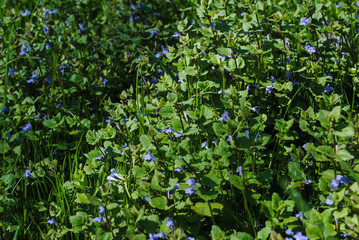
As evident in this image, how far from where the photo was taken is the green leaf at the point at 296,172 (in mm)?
2029

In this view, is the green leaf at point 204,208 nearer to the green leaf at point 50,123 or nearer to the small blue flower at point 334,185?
the small blue flower at point 334,185

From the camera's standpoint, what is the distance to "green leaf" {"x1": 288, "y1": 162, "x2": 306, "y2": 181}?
6.66 ft

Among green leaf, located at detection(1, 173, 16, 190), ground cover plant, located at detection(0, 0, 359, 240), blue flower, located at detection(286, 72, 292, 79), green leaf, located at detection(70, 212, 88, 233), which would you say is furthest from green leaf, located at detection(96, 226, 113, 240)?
blue flower, located at detection(286, 72, 292, 79)

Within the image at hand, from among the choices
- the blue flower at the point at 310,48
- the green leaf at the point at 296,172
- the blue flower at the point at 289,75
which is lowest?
the green leaf at the point at 296,172

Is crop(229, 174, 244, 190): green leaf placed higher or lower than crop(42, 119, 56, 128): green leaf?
lower

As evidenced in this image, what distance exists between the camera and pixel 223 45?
2.84m

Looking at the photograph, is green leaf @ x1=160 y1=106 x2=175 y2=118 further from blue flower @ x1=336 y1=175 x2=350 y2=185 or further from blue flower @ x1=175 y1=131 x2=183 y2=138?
blue flower @ x1=336 y1=175 x2=350 y2=185

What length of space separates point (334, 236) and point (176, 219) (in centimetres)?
72

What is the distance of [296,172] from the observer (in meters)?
2.05

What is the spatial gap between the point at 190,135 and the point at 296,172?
66cm

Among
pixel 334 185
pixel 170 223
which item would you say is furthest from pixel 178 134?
pixel 334 185

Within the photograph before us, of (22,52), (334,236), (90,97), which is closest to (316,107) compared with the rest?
(334,236)

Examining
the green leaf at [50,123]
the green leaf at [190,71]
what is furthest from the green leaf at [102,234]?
the green leaf at [50,123]

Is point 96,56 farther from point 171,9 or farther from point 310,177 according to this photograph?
point 310,177
